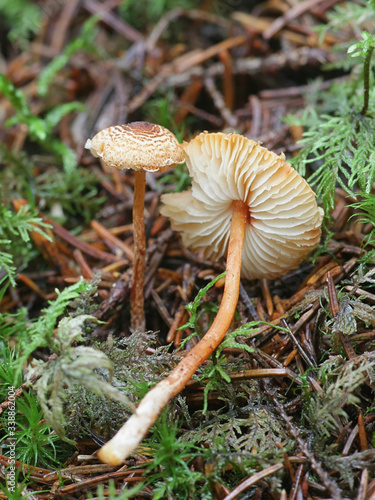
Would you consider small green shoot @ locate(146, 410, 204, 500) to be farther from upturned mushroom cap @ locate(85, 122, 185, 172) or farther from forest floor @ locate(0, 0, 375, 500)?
upturned mushroom cap @ locate(85, 122, 185, 172)

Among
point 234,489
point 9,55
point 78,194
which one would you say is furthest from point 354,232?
point 9,55

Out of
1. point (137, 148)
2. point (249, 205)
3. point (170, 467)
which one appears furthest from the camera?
point (249, 205)

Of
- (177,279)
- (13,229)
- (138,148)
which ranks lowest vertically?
(177,279)

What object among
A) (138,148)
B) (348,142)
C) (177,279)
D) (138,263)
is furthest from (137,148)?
(348,142)

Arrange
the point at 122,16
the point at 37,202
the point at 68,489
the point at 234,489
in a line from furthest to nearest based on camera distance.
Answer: the point at 122,16 < the point at 37,202 < the point at 68,489 < the point at 234,489

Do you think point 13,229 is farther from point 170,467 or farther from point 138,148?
point 170,467

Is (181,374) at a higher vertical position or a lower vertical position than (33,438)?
higher

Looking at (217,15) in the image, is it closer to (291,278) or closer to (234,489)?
(291,278)
